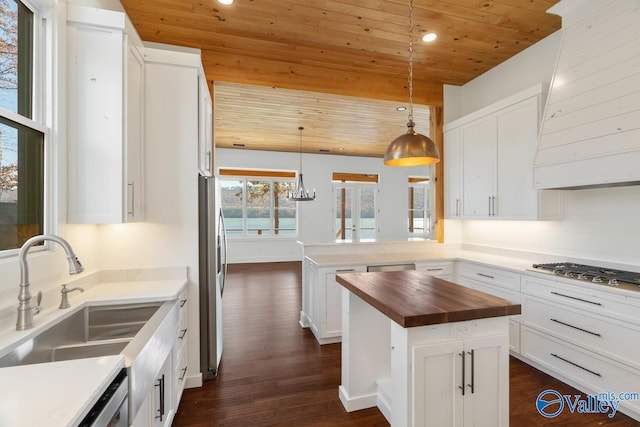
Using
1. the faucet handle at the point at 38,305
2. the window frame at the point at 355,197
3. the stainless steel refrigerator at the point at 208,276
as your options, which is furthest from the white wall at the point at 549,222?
the window frame at the point at 355,197

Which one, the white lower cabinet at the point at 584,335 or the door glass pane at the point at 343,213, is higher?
the door glass pane at the point at 343,213

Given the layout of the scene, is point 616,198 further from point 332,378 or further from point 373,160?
point 373,160

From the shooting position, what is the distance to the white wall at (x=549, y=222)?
2.30 metres

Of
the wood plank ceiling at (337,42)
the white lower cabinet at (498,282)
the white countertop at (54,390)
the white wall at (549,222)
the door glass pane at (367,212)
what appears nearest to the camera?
the white countertop at (54,390)

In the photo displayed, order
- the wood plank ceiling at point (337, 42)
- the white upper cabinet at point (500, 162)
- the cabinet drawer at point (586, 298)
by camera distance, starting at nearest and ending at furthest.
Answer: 1. the cabinet drawer at point (586, 298)
2. the wood plank ceiling at point (337, 42)
3. the white upper cabinet at point (500, 162)

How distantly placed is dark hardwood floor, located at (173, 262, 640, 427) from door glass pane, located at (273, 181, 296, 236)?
14.8 ft

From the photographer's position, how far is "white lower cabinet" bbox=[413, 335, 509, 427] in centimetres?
138

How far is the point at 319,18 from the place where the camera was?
2.56m

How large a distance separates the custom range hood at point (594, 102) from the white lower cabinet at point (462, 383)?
5.36 feet

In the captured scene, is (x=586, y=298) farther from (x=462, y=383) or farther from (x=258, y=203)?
(x=258, y=203)

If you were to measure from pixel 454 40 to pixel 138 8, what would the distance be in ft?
10.1

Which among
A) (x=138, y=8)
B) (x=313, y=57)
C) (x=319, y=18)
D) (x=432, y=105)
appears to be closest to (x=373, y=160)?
(x=432, y=105)

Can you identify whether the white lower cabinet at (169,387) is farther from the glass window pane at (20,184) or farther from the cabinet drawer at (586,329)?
the cabinet drawer at (586,329)

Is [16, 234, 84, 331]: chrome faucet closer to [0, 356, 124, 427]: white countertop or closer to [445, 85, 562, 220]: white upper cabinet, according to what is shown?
[0, 356, 124, 427]: white countertop
